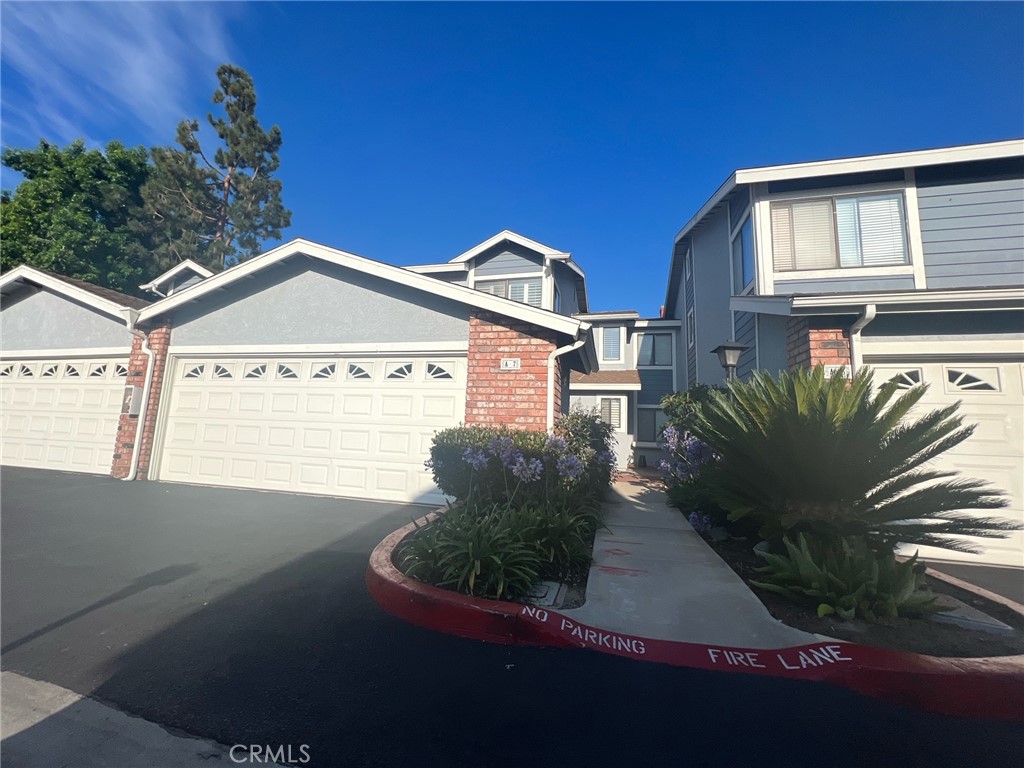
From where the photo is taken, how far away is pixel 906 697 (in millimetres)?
2371

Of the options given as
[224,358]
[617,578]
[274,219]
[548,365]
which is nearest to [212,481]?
[224,358]

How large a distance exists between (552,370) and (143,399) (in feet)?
26.3

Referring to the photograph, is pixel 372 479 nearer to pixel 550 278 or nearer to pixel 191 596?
pixel 191 596

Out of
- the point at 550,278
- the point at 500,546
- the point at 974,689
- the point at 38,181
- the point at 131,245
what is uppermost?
the point at 38,181

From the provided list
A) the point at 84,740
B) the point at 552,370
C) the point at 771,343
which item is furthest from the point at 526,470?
the point at 771,343

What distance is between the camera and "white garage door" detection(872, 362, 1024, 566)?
5285mm

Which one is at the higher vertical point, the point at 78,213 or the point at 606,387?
the point at 78,213

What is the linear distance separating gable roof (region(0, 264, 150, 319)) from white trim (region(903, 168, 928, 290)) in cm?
1511

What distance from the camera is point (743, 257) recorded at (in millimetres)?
9656

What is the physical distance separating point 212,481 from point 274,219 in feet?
66.8

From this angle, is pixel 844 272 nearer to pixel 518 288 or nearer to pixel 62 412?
pixel 518 288

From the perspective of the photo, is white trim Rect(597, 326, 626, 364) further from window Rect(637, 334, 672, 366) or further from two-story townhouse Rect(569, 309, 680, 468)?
window Rect(637, 334, 672, 366)

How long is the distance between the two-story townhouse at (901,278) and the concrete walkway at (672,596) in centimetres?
237

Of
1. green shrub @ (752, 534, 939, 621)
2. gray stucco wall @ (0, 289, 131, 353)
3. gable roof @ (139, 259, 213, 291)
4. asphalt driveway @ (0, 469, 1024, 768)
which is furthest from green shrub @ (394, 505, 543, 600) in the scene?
gable roof @ (139, 259, 213, 291)
